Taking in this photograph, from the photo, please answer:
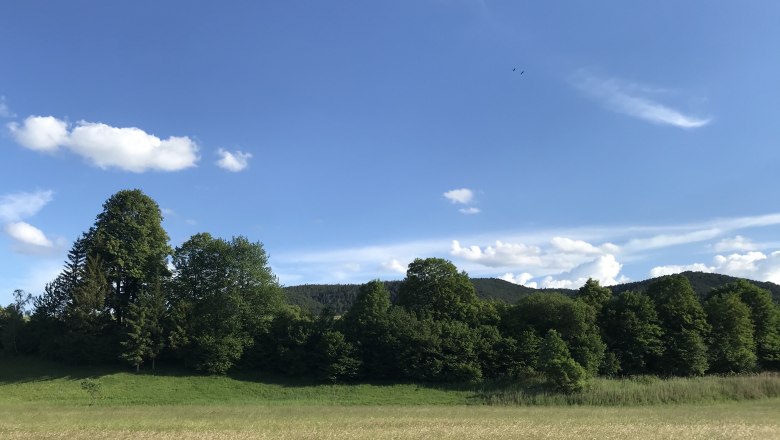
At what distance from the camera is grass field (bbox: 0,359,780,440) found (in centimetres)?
2184

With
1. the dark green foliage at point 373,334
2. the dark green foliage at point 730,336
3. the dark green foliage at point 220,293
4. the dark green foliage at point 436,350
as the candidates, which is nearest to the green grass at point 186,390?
the dark green foliage at point 436,350

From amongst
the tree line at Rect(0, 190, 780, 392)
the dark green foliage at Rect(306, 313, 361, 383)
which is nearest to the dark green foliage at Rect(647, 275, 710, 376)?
the tree line at Rect(0, 190, 780, 392)

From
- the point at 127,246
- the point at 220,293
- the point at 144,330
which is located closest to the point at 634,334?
the point at 220,293

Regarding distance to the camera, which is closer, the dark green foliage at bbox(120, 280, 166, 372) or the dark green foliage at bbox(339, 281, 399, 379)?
the dark green foliage at bbox(120, 280, 166, 372)

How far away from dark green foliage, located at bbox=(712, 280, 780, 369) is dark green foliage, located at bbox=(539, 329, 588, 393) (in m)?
36.1

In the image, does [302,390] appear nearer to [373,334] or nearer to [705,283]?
[373,334]

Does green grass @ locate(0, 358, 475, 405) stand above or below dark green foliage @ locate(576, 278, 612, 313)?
below

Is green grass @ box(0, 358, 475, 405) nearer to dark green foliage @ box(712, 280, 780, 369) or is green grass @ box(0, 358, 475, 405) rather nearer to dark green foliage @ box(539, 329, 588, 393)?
dark green foliage @ box(539, 329, 588, 393)

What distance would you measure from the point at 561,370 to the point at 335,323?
28.3 metres

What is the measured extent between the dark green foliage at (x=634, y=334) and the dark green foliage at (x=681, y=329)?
1255 millimetres

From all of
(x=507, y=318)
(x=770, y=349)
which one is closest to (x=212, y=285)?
(x=507, y=318)

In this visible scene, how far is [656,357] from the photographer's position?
212 ft

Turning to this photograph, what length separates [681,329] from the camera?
6500 centimetres

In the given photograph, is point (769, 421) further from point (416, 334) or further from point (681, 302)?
point (681, 302)
